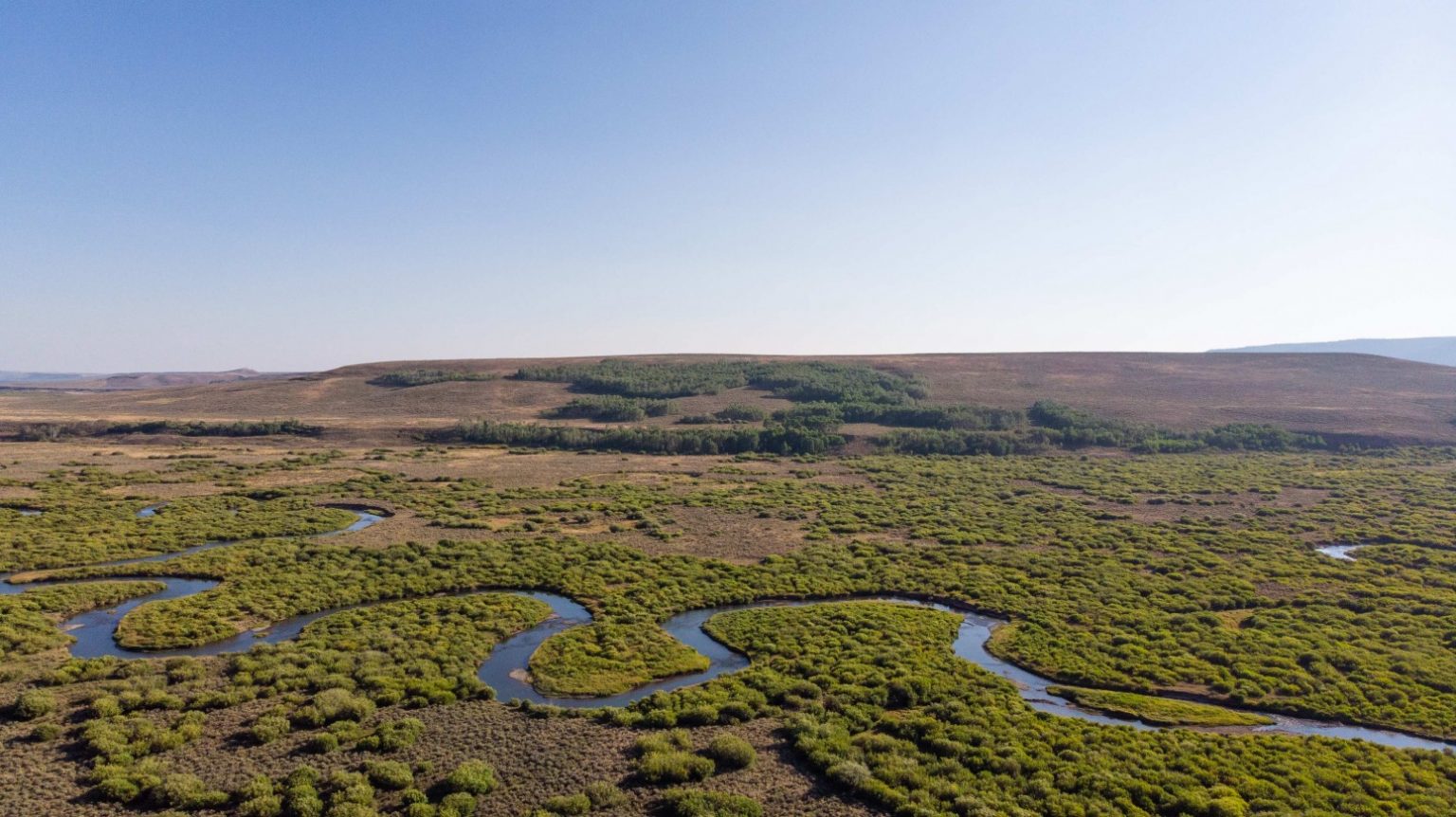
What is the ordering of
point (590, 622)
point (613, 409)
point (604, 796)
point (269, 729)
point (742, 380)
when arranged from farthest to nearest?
point (742, 380) < point (613, 409) < point (590, 622) < point (269, 729) < point (604, 796)

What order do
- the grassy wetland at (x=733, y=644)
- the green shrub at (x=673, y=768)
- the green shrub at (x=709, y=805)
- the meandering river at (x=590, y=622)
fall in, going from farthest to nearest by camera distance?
the meandering river at (x=590, y=622)
the green shrub at (x=673, y=768)
the grassy wetland at (x=733, y=644)
the green shrub at (x=709, y=805)

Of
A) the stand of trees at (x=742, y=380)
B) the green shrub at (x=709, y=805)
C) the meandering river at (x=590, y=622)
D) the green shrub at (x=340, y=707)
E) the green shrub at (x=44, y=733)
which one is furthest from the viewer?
the stand of trees at (x=742, y=380)

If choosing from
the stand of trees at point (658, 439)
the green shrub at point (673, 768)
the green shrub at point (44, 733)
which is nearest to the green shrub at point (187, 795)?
the green shrub at point (44, 733)

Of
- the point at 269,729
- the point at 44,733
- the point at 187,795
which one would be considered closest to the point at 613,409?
the point at 269,729

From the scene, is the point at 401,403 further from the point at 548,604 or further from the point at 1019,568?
the point at 1019,568

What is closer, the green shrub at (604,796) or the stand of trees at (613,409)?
the green shrub at (604,796)

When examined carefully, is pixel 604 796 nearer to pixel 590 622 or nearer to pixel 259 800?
pixel 259 800

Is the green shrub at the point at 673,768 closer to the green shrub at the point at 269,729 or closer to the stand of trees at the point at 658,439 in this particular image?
the green shrub at the point at 269,729
